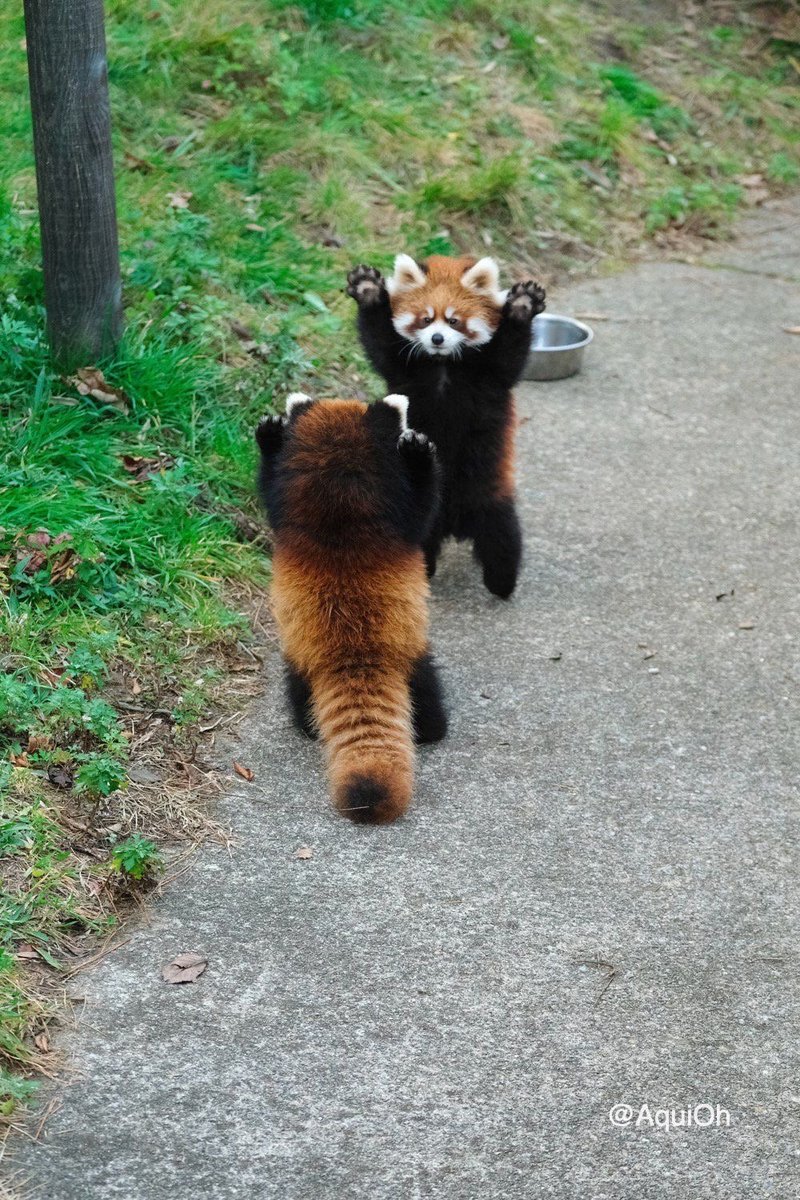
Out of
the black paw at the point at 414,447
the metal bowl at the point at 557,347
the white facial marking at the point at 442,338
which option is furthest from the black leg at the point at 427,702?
the metal bowl at the point at 557,347

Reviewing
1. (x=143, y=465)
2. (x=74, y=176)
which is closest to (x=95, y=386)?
(x=143, y=465)

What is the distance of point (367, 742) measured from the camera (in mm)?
3408

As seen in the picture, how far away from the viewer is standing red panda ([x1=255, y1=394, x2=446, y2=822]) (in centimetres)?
346

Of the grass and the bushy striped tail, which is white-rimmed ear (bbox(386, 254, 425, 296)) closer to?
the grass

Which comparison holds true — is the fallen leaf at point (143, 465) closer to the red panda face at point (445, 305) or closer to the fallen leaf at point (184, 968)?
the red panda face at point (445, 305)

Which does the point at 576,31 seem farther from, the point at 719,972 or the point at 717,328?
the point at 719,972

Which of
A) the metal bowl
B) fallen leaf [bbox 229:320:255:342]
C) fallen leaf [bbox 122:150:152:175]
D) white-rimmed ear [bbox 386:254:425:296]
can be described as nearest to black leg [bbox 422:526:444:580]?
white-rimmed ear [bbox 386:254:425:296]

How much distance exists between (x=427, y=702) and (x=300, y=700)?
37cm

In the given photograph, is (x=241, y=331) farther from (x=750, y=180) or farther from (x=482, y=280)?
(x=750, y=180)

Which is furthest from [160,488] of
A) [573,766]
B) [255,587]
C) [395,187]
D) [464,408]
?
[395,187]

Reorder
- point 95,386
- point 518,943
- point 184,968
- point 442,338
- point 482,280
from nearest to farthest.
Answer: point 184,968
point 518,943
point 442,338
point 482,280
point 95,386

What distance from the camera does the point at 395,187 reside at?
23.2 ft

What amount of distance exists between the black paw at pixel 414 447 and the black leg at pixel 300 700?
0.70 meters

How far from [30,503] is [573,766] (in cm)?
190
